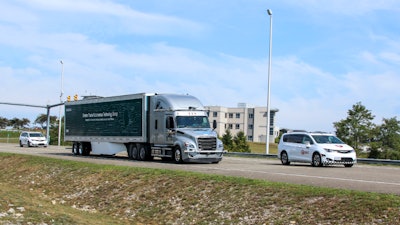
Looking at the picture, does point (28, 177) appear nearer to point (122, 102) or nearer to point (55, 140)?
point (122, 102)

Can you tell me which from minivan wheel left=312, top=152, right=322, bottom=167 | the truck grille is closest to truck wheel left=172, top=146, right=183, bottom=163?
the truck grille

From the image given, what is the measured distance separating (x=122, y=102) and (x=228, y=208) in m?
20.2

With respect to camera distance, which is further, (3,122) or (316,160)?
(3,122)

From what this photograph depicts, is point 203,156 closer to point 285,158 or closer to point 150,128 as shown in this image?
point 285,158

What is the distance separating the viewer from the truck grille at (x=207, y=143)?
2633 centimetres

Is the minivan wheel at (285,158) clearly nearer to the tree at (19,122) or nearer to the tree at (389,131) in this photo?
the tree at (389,131)

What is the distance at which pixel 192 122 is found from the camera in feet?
90.9

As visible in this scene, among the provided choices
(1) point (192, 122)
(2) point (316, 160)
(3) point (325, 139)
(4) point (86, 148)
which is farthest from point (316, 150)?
(4) point (86, 148)

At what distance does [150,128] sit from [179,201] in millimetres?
15117

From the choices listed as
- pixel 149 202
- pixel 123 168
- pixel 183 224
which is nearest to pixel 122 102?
pixel 123 168

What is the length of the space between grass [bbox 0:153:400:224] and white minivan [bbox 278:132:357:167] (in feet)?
30.7

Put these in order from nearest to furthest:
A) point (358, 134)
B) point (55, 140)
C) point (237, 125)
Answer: point (358, 134)
point (55, 140)
point (237, 125)

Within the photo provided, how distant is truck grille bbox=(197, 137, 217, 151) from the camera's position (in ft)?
86.4

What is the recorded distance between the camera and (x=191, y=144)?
26172 millimetres
